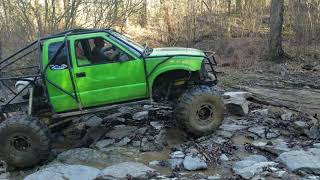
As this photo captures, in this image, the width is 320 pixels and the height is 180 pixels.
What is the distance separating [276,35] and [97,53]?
959cm

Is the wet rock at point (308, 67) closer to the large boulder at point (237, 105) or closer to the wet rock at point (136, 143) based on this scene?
the large boulder at point (237, 105)

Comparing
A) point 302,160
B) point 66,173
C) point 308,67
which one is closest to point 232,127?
point 302,160

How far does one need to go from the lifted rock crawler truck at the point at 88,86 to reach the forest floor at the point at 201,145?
423 mm

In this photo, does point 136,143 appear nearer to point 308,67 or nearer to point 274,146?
point 274,146

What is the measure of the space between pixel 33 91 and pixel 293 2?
41.2ft

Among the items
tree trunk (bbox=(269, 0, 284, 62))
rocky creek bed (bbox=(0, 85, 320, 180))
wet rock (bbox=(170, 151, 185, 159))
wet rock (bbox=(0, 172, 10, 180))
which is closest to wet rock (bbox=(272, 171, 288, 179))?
rocky creek bed (bbox=(0, 85, 320, 180))

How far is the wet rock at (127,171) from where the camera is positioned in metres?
6.93

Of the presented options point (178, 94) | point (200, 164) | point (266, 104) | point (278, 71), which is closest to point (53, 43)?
point (178, 94)

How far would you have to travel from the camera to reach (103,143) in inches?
336

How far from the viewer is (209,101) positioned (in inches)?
326

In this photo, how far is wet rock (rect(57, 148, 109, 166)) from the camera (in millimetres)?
7832

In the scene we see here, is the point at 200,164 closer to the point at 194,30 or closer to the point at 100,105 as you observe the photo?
the point at 100,105

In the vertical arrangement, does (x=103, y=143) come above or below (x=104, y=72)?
Result: below

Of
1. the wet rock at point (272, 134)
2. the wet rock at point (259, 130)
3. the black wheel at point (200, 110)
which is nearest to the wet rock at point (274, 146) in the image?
the wet rock at point (272, 134)
